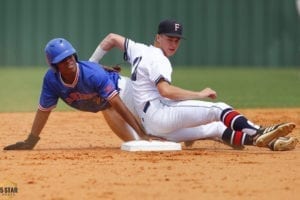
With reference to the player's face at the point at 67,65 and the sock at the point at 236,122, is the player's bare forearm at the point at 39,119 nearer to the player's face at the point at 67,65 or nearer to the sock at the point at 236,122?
the player's face at the point at 67,65

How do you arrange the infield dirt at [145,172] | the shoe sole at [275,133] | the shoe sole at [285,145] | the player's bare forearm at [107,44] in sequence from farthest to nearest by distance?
the player's bare forearm at [107,44]
the shoe sole at [285,145]
the shoe sole at [275,133]
the infield dirt at [145,172]

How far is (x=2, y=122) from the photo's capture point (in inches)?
416

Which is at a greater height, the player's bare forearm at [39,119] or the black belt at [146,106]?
the black belt at [146,106]

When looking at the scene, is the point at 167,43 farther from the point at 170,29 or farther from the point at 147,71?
the point at 147,71

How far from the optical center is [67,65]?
281 inches

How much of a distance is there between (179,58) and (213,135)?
1566cm

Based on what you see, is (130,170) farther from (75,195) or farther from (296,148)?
(296,148)

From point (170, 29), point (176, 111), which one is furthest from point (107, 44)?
point (176, 111)

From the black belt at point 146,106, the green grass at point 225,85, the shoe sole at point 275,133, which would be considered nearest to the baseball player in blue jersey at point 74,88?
the black belt at point 146,106

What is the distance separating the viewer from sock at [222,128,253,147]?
7324 millimetres

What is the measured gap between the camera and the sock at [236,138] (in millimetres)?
7324

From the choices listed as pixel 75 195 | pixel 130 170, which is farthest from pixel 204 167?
pixel 75 195

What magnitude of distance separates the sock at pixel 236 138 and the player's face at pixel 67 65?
140 centimetres

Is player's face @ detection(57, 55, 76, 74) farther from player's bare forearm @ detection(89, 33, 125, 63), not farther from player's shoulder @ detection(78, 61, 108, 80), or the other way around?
player's bare forearm @ detection(89, 33, 125, 63)
